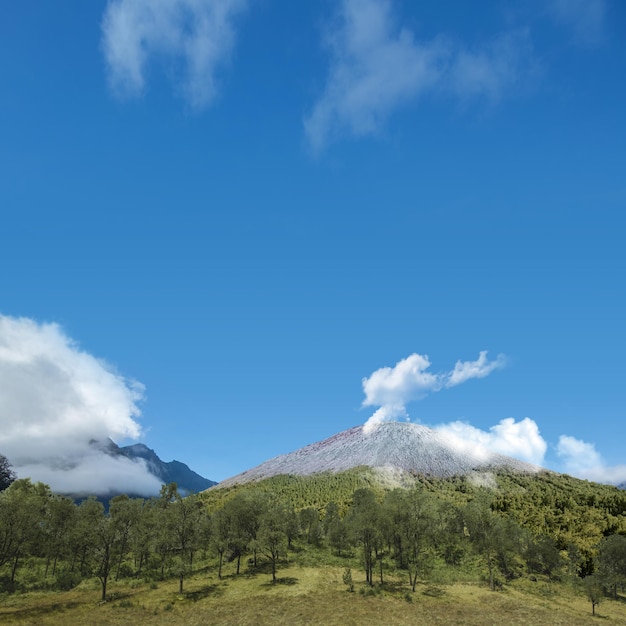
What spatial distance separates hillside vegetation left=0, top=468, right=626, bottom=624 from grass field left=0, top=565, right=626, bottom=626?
30 cm

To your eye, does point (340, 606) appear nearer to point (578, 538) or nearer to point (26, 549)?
point (26, 549)

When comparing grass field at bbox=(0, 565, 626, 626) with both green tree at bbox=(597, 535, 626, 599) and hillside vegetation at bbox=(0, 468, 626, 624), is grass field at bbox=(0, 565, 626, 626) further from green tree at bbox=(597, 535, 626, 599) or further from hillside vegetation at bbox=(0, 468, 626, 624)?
green tree at bbox=(597, 535, 626, 599)

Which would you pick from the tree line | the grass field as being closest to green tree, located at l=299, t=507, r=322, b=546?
the tree line

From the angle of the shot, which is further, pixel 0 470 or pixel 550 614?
pixel 0 470

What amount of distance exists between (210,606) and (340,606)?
1768 cm

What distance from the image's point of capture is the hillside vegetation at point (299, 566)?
55.9 m

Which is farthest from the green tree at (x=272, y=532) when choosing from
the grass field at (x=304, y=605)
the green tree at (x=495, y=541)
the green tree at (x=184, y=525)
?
the green tree at (x=495, y=541)

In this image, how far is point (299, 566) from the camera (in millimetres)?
80812

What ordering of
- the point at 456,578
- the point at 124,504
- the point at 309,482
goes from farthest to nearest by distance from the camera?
the point at 309,482, the point at 456,578, the point at 124,504

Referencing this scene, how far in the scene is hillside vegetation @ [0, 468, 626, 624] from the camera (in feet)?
183

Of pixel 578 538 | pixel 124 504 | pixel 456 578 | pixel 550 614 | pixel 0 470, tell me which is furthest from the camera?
pixel 0 470

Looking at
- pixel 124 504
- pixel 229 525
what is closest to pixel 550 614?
pixel 229 525

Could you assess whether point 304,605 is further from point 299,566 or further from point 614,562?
point 614,562

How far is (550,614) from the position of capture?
55438 mm
